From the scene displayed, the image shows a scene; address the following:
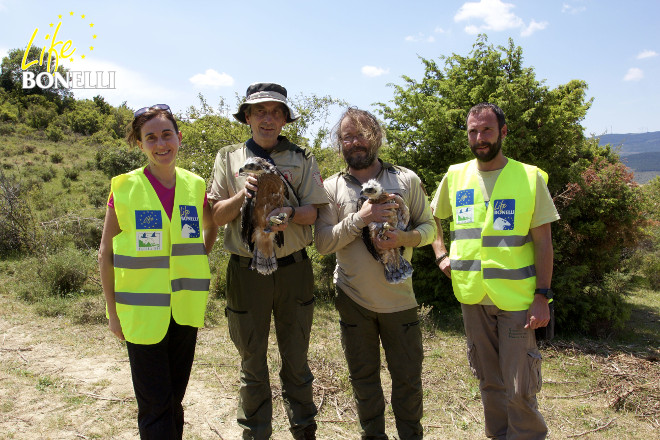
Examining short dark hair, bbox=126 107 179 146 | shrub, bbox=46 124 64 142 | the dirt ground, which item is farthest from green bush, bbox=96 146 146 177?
short dark hair, bbox=126 107 179 146

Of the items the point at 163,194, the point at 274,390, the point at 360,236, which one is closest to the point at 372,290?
the point at 360,236

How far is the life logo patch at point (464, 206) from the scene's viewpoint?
337 centimetres

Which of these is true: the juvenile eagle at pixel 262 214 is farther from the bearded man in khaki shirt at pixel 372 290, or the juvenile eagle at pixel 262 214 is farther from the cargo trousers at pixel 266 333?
the bearded man in khaki shirt at pixel 372 290

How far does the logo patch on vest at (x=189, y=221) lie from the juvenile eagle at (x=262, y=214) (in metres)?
0.32

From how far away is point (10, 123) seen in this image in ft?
95.5

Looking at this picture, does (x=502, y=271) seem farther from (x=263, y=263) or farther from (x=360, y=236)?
(x=263, y=263)

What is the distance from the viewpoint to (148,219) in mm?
2795

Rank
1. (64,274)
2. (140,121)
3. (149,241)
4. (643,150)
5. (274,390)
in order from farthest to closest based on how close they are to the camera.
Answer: (643,150) < (64,274) < (274,390) < (140,121) < (149,241)

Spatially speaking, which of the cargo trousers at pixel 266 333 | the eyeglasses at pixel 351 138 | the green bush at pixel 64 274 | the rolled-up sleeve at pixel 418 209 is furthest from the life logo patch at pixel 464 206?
the green bush at pixel 64 274

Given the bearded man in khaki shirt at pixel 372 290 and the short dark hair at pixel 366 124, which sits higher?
the short dark hair at pixel 366 124

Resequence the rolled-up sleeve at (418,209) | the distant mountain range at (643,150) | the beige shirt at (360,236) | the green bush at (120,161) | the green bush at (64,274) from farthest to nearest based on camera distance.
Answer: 1. the distant mountain range at (643,150)
2. the green bush at (120,161)
3. the green bush at (64,274)
4. the rolled-up sleeve at (418,209)
5. the beige shirt at (360,236)

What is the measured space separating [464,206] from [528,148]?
4940 mm

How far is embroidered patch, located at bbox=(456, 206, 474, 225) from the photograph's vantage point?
3.36m

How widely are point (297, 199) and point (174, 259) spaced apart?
3.29 feet
